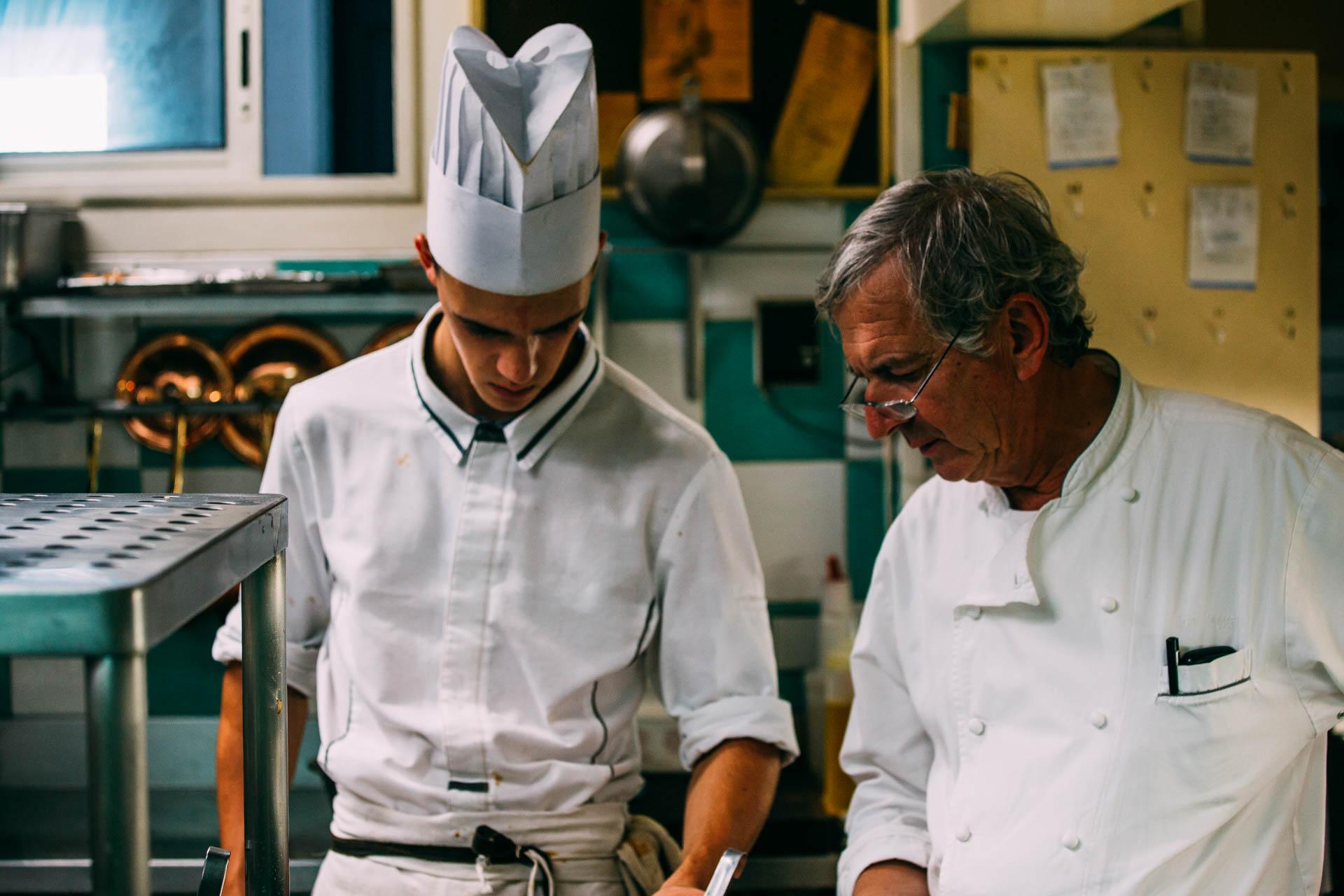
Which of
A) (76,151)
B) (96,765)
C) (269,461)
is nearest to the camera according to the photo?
(96,765)

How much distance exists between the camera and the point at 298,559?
1.63 meters

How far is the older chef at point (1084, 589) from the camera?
4.05 feet

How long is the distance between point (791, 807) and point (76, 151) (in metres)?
2.17

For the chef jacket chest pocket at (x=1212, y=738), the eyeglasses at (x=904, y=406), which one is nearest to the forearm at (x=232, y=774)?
the eyeglasses at (x=904, y=406)

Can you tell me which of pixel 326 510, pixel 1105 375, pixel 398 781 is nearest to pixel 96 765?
pixel 398 781

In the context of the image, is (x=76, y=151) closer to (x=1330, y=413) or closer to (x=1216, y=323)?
(x=1216, y=323)

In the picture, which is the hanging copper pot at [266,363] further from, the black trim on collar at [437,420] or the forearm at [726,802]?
the forearm at [726,802]

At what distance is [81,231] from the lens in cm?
262

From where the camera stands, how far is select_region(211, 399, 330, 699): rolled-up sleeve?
5.32 ft

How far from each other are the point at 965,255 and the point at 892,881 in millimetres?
747

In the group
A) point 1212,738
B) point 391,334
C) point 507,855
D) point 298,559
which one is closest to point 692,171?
point 391,334

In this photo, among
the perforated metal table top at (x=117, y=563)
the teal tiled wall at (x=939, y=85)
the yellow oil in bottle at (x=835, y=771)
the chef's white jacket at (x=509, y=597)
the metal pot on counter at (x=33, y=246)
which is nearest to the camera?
the perforated metal table top at (x=117, y=563)

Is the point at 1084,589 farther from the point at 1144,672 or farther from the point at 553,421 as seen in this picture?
the point at 553,421

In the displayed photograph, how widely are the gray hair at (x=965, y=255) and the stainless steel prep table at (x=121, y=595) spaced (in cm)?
70
